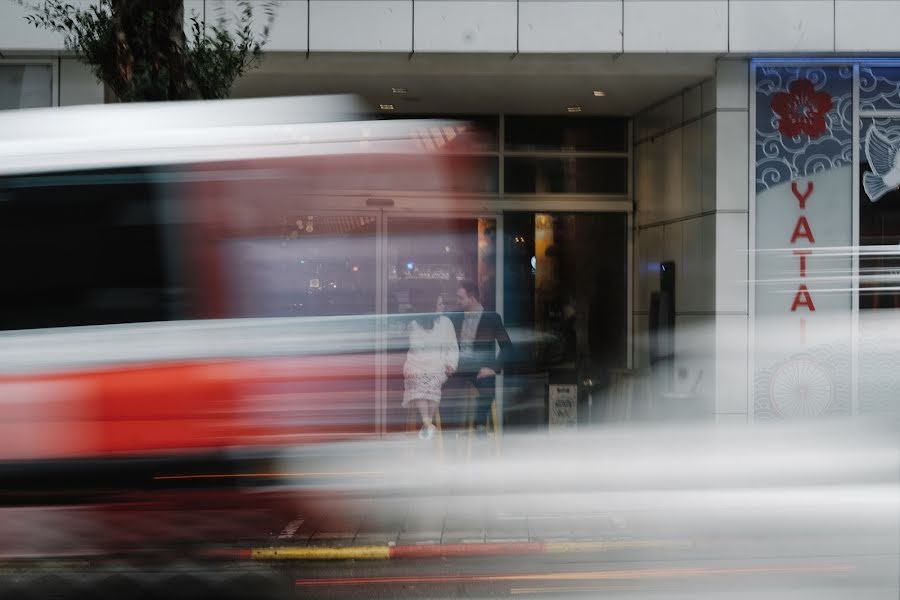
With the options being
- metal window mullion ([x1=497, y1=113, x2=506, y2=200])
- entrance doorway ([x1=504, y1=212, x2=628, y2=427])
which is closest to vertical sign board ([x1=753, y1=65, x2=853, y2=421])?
entrance doorway ([x1=504, y1=212, x2=628, y2=427])

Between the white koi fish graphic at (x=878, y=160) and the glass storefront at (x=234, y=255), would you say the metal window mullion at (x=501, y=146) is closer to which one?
the white koi fish graphic at (x=878, y=160)

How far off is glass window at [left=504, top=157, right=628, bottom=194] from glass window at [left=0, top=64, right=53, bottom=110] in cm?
553

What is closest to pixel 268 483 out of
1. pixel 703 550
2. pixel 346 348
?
pixel 346 348

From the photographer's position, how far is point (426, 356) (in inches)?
311

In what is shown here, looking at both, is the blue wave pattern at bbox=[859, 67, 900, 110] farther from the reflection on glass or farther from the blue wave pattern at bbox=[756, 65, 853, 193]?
the reflection on glass

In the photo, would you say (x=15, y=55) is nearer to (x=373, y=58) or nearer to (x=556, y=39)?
(x=373, y=58)

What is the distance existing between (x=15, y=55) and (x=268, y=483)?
7.56 meters

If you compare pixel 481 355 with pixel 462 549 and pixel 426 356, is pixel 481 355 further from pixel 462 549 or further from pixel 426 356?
pixel 462 549

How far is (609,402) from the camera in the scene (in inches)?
476

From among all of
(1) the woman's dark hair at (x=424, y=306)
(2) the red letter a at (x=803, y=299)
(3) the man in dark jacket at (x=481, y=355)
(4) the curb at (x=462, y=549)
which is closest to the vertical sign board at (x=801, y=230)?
(2) the red letter a at (x=803, y=299)

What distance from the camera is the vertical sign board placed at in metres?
10.5

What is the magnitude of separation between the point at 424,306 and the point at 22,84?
5563 mm

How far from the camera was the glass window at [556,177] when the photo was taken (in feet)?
42.2

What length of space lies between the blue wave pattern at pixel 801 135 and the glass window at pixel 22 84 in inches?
294
